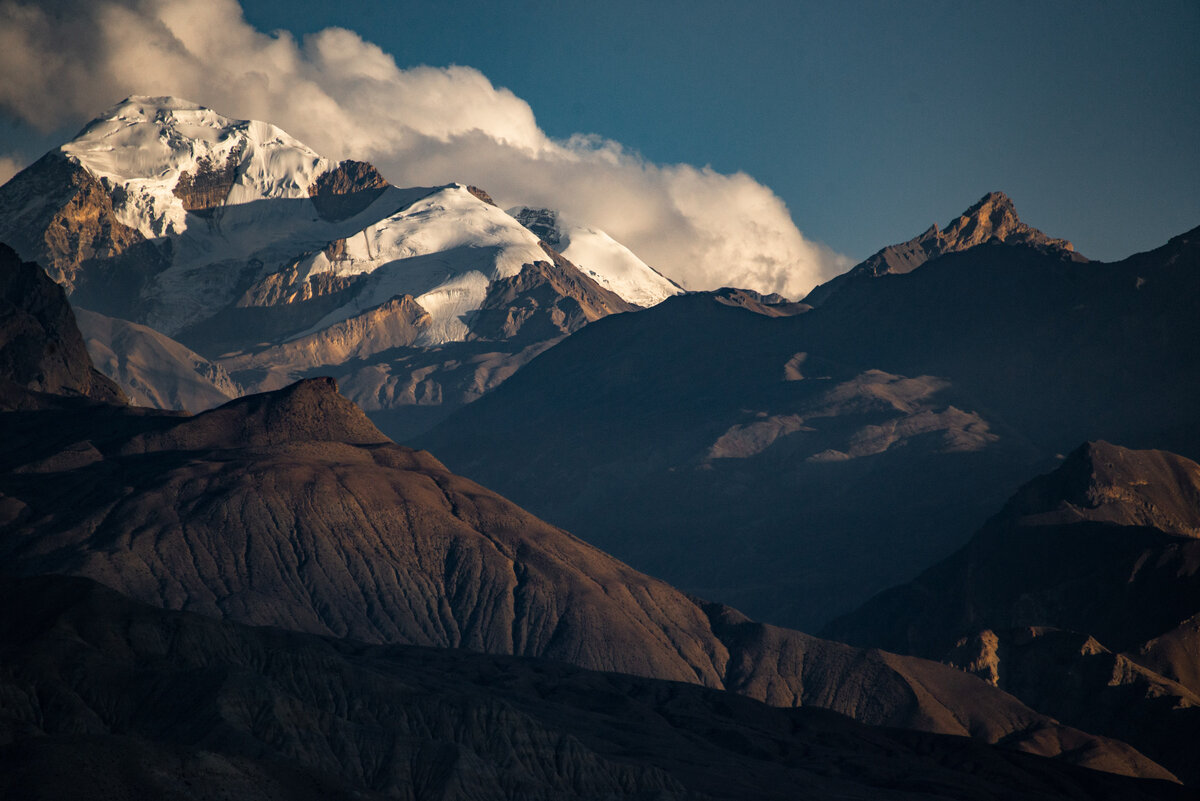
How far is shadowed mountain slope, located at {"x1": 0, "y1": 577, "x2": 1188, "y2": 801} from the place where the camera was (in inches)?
3561

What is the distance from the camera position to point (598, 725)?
152 m

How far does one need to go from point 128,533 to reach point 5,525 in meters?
15.2

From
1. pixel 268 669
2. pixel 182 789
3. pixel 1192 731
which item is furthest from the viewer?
pixel 1192 731

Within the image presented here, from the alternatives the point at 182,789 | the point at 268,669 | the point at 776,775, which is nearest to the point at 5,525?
the point at 268,669

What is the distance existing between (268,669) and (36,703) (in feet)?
96.7

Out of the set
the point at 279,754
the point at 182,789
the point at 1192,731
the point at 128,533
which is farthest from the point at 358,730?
the point at 1192,731

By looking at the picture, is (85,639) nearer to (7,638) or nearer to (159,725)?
(7,638)

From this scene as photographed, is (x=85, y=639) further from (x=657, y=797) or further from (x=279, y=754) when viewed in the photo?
(x=657, y=797)

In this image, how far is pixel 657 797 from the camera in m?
122

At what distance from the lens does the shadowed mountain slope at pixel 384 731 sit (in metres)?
90.4

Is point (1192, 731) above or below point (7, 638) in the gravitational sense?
above

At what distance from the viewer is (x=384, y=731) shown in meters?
119

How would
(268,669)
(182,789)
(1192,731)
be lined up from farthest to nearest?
(1192,731)
(268,669)
(182,789)

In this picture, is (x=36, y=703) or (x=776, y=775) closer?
(x=36, y=703)
